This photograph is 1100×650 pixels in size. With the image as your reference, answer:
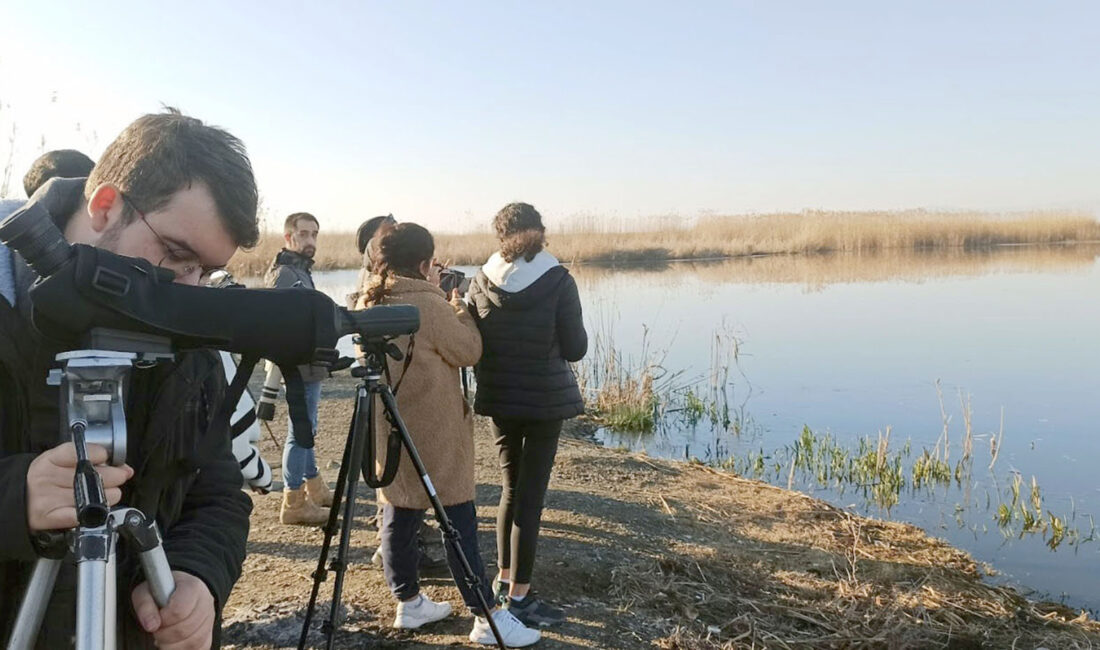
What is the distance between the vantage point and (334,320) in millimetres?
1013

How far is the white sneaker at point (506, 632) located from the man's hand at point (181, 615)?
6.86 feet

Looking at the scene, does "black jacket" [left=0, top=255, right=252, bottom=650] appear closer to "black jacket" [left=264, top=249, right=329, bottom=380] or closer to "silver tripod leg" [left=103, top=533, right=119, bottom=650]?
"silver tripod leg" [left=103, top=533, right=119, bottom=650]

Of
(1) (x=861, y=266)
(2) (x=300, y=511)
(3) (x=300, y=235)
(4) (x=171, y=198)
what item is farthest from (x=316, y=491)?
(1) (x=861, y=266)

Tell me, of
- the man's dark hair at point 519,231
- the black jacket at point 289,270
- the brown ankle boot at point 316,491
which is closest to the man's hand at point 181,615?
the man's dark hair at point 519,231

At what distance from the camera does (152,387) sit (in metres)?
→ 1.02

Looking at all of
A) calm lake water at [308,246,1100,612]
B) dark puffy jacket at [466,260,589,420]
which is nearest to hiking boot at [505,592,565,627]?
dark puffy jacket at [466,260,589,420]

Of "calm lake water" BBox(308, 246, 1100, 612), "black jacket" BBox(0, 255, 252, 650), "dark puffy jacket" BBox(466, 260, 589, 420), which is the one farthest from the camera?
"calm lake water" BBox(308, 246, 1100, 612)

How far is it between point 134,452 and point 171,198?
33 centimetres

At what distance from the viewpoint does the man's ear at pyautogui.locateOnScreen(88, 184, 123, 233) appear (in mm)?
1013

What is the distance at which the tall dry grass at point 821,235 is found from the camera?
95.4 feet

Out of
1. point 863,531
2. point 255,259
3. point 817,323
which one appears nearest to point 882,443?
point 863,531

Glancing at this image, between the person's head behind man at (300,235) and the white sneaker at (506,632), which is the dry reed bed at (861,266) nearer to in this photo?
the person's head behind man at (300,235)

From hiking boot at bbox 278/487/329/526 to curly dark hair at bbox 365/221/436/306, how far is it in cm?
165

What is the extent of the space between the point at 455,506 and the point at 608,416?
5.67 meters
